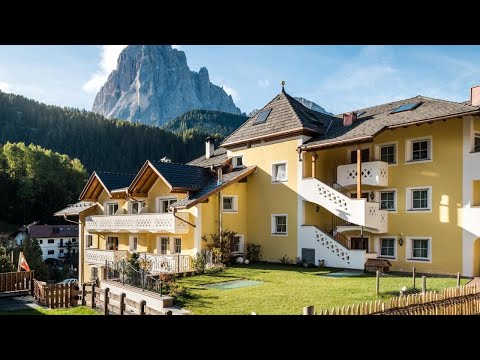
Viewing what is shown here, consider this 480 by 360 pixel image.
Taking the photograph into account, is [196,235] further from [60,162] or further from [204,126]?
[204,126]

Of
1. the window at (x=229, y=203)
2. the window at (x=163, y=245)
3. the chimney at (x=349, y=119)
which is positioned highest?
the chimney at (x=349, y=119)

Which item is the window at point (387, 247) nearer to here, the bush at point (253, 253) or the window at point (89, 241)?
the bush at point (253, 253)

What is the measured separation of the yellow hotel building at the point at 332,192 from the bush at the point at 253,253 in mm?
301

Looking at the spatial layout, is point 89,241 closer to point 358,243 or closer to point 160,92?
point 358,243

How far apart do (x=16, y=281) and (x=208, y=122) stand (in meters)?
53.2

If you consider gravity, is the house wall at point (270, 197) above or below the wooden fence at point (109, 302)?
above

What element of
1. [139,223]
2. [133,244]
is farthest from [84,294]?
[133,244]

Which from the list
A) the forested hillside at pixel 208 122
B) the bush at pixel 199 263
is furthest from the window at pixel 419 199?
the forested hillside at pixel 208 122

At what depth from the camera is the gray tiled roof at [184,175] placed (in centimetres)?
1634
